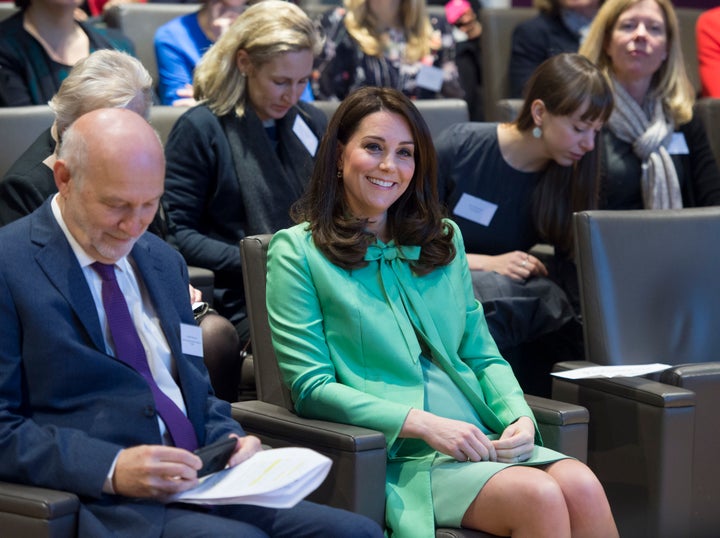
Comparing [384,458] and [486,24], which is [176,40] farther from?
[384,458]

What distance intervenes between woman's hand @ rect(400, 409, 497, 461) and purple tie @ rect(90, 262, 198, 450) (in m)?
0.50

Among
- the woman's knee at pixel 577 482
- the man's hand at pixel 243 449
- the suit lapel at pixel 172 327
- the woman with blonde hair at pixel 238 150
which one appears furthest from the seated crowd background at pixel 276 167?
the man's hand at pixel 243 449

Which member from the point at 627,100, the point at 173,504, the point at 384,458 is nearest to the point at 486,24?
the point at 627,100

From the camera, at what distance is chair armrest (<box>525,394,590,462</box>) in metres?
2.54

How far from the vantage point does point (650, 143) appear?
3.92m

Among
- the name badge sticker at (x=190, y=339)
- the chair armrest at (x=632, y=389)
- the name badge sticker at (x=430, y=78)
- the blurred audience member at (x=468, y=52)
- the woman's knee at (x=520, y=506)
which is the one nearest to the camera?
the name badge sticker at (x=190, y=339)

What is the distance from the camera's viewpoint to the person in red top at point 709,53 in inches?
189

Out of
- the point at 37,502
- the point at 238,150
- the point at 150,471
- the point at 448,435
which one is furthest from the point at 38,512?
the point at 238,150

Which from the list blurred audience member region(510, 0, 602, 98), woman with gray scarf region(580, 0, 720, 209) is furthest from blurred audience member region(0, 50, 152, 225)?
blurred audience member region(510, 0, 602, 98)

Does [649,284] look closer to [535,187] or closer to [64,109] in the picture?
[535,187]

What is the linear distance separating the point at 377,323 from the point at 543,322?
958 mm

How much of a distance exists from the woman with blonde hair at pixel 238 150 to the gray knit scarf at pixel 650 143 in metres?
1.17

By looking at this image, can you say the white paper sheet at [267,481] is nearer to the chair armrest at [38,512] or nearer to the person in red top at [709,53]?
the chair armrest at [38,512]

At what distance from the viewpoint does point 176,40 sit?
427 cm
